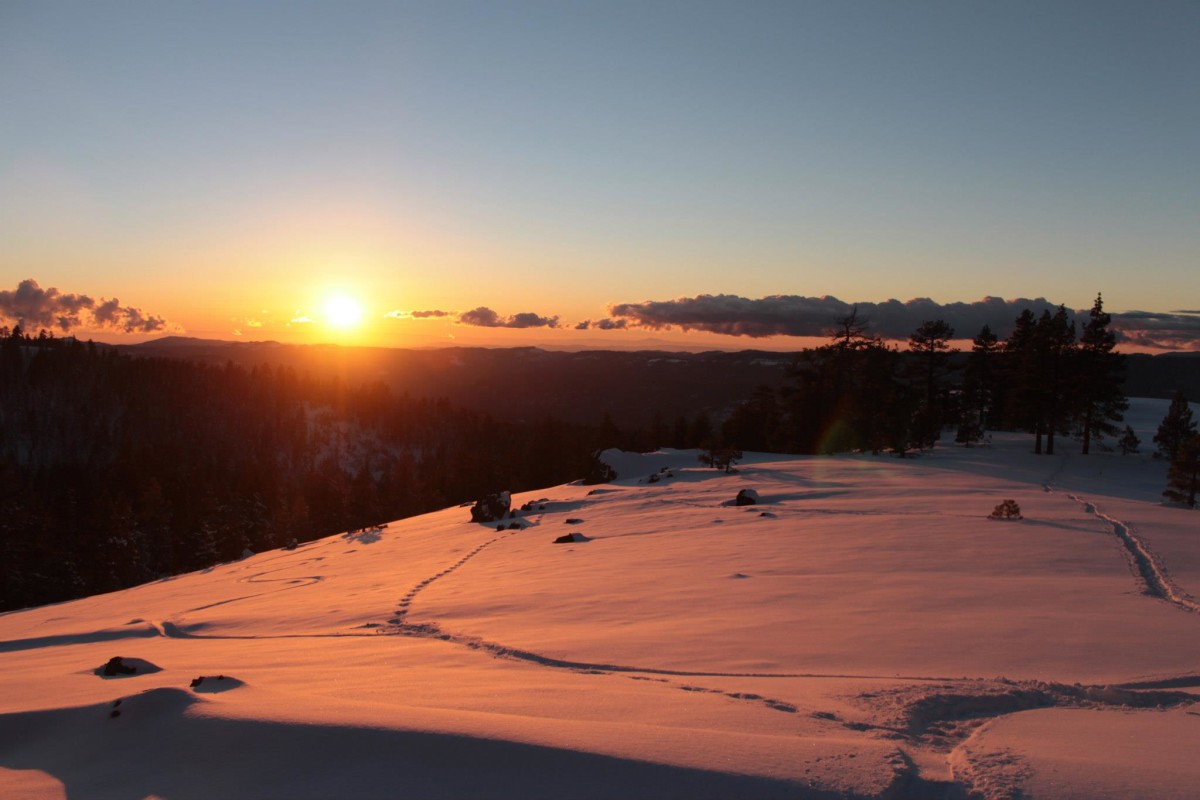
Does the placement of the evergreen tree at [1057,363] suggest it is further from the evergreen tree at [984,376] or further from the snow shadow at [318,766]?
the snow shadow at [318,766]

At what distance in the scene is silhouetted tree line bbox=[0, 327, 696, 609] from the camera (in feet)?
190

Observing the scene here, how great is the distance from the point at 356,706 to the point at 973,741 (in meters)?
4.90

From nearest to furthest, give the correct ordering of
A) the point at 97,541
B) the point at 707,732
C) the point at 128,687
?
the point at 707,732 → the point at 128,687 → the point at 97,541

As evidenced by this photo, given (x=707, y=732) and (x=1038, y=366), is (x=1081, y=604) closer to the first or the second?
(x=707, y=732)

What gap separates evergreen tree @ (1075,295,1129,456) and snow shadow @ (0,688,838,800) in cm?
4296

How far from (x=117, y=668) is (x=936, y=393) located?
53.0 m

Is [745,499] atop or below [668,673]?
below

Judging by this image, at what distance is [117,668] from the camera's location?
330 inches

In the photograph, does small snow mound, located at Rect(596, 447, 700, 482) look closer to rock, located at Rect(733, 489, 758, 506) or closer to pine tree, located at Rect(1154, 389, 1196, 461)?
rock, located at Rect(733, 489, 758, 506)

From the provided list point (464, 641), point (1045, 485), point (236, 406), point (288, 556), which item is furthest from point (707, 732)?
point (236, 406)

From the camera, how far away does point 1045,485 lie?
27391 millimetres

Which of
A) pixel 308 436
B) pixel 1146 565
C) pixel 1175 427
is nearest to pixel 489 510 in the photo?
pixel 1146 565

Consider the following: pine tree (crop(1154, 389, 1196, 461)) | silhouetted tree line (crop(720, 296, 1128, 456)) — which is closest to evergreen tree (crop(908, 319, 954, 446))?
silhouetted tree line (crop(720, 296, 1128, 456))

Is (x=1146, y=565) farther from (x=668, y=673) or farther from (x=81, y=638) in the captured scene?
(x=81, y=638)
